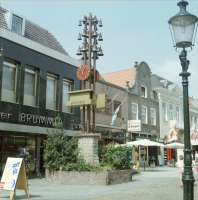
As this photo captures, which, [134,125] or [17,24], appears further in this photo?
[134,125]

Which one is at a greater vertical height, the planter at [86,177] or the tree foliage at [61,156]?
the tree foliage at [61,156]

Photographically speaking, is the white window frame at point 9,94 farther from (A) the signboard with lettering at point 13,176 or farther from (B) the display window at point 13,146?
(A) the signboard with lettering at point 13,176

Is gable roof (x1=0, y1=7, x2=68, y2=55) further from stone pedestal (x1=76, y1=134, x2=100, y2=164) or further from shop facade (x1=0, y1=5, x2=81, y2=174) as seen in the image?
stone pedestal (x1=76, y1=134, x2=100, y2=164)

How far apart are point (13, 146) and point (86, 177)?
20.7 ft

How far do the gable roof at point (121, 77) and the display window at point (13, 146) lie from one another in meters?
13.1

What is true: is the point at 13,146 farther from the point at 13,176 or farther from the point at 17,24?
the point at 13,176

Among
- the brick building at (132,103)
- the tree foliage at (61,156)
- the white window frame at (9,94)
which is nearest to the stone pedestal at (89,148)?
the tree foliage at (61,156)

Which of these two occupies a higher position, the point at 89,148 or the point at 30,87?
the point at 30,87

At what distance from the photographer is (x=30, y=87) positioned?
16.9 meters

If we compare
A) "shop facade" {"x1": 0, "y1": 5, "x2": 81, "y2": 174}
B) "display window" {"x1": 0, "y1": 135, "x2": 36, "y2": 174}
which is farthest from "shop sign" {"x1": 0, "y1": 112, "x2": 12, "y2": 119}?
"display window" {"x1": 0, "y1": 135, "x2": 36, "y2": 174}

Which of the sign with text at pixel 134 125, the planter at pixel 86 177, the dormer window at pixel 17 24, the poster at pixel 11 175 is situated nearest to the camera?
the poster at pixel 11 175

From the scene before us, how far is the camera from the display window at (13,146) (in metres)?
16.0

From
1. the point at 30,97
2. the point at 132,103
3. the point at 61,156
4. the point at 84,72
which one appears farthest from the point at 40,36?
the point at 132,103

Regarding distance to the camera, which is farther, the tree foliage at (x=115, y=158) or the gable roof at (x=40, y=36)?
the gable roof at (x=40, y=36)
